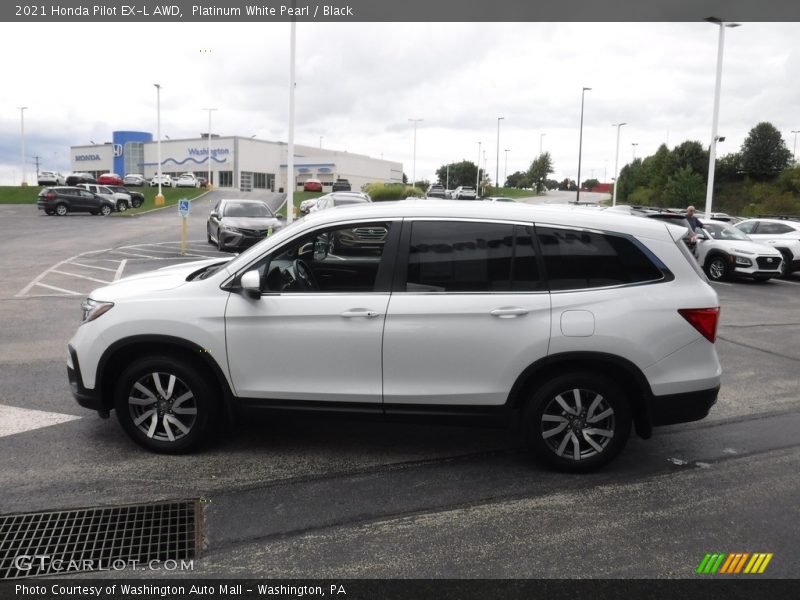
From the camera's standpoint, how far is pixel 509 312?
4.59 metres

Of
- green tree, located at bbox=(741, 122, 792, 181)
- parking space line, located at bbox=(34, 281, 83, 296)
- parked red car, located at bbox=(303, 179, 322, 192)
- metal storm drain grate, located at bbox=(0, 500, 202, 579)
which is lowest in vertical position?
metal storm drain grate, located at bbox=(0, 500, 202, 579)

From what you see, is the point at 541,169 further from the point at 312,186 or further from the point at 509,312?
the point at 509,312

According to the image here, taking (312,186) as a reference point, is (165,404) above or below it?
below

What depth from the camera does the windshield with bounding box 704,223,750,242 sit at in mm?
19125

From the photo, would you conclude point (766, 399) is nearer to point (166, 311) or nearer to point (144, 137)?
point (166, 311)

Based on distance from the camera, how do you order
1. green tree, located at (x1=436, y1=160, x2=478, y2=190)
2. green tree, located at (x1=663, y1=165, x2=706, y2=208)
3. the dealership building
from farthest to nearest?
green tree, located at (x1=436, y1=160, x2=478, y2=190), the dealership building, green tree, located at (x1=663, y1=165, x2=706, y2=208)

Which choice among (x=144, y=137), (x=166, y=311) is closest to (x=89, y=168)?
(x=144, y=137)

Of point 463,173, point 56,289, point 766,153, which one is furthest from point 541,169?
point 56,289

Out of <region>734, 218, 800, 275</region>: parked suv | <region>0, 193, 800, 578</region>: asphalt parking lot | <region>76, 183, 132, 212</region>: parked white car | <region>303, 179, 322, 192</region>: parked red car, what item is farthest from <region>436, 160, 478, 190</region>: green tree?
<region>0, 193, 800, 578</region>: asphalt parking lot

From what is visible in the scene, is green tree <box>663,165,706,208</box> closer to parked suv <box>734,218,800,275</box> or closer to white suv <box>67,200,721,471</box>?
parked suv <box>734,218,800,275</box>

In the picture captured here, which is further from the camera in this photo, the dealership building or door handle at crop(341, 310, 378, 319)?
the dealership building

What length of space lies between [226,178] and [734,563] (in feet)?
318

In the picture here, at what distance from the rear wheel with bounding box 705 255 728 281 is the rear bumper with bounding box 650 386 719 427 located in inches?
593
